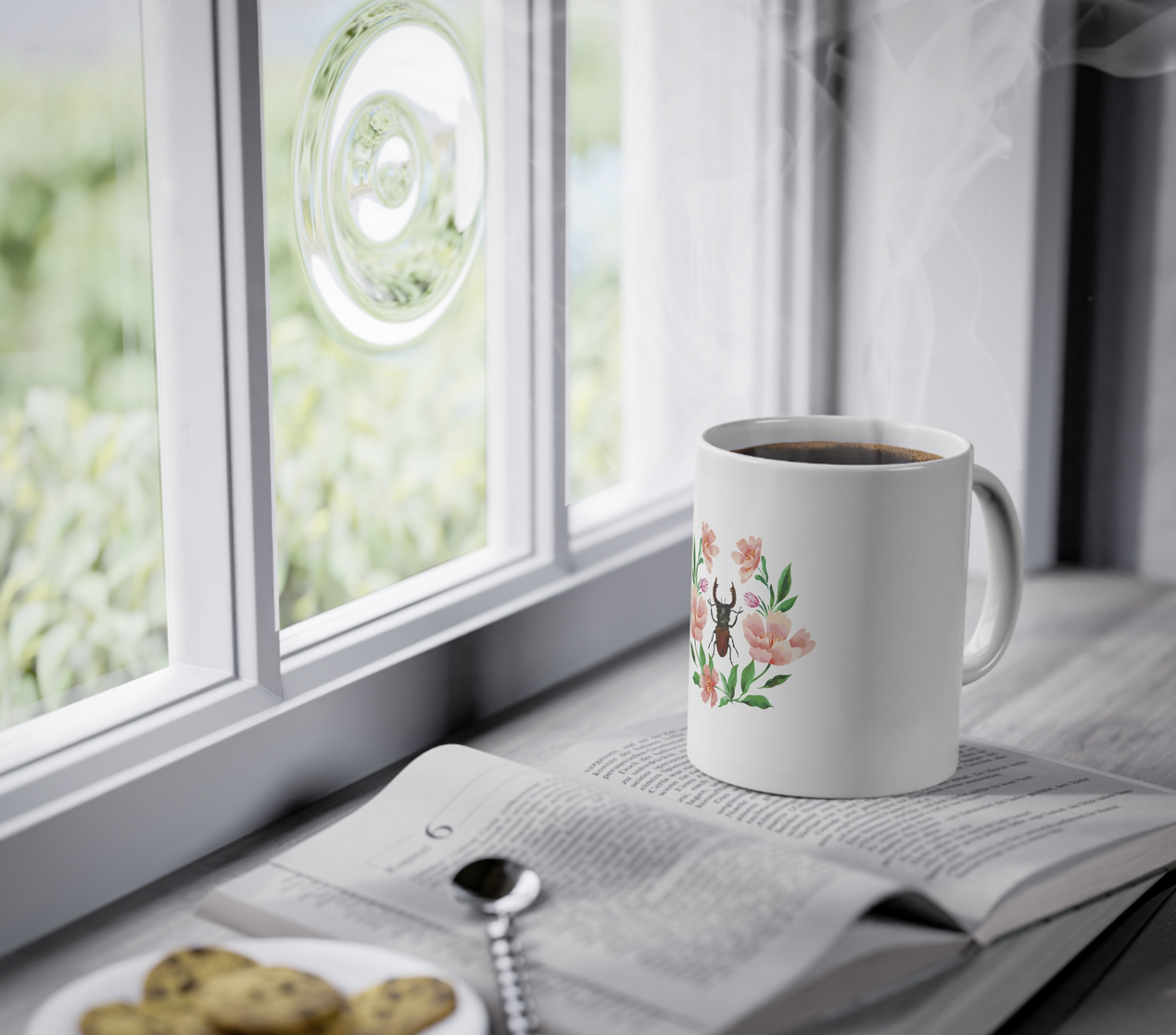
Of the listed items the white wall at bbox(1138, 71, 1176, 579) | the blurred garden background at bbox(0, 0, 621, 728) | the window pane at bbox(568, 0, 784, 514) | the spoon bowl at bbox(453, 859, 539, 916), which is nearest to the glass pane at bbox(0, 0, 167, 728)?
the blurred garden background at bbox(0, 0, 621, 728)

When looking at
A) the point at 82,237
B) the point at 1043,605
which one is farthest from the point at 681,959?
the point at 1043,605

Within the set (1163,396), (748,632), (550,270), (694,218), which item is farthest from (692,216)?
(748,632)

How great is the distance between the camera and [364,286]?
0.76 meters

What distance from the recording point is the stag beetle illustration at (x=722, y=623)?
0.61 m

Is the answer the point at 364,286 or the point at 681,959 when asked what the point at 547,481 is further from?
the point at 681,959

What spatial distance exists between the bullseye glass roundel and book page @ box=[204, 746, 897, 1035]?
28 centimetres

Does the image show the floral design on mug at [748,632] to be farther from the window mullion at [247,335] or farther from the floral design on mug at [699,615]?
the window mullion at [247,335]

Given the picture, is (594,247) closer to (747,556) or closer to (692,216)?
(692,216)

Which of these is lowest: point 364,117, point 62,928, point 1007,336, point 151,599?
point 62,928

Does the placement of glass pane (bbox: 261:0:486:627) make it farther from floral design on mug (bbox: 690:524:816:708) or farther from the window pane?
floral design on mug (bbox: 690:524:816:708)

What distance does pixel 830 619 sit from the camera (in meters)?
0.59

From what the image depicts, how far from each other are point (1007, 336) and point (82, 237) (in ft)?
2.11

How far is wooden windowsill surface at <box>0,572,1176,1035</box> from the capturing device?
0.54 m

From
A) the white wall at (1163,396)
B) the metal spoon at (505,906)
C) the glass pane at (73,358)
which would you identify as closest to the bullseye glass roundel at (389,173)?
the glass pane at (73,358)
